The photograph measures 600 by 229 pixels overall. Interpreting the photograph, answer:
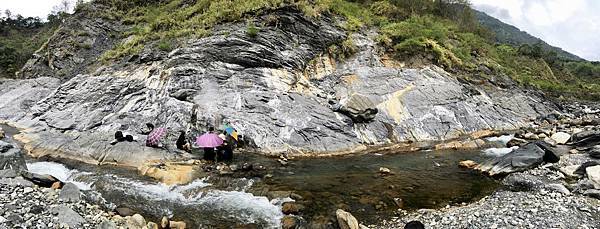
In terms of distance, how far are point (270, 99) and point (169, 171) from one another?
8452mm

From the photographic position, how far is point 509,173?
15836 millimetres

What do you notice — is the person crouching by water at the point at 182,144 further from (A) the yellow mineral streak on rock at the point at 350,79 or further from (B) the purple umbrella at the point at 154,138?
(A) the yellow mineral streak on rock at the point at 350,79

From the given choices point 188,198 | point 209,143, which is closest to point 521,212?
point 188,198

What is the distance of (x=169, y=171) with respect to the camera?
15.9 metres

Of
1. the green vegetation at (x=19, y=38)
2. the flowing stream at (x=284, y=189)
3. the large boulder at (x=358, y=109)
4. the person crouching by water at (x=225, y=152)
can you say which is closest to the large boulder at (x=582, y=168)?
the flowing stream at (x=284, y=189)

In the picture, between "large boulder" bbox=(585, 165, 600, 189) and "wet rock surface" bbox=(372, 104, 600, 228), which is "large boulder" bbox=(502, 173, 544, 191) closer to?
"wet rock surface" bbox=(372, 104, 600, 228)

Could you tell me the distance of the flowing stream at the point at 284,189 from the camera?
12.4m

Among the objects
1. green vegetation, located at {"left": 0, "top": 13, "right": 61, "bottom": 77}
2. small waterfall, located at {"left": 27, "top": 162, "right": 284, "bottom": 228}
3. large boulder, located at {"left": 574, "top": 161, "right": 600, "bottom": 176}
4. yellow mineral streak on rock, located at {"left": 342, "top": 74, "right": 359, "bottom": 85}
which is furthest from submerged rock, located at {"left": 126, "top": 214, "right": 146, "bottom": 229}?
green vegetation, located at {"left": 0, "top": 13, "right": 61, "bottom": 77}

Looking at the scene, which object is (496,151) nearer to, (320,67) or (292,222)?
(320,67)

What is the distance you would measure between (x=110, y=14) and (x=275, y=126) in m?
32.0

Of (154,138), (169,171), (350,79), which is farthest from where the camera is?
(350,79)

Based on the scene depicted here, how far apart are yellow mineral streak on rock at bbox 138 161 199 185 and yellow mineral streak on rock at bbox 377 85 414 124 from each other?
1260cm

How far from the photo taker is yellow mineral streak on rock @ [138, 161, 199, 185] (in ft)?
50.1

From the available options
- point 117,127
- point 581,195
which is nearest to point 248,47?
point 117,127
